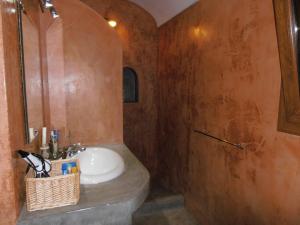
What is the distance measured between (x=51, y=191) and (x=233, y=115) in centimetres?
144

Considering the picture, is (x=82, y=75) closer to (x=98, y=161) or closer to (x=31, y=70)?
(x=31, y=70)

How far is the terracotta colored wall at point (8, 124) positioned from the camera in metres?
Answer: 0.88

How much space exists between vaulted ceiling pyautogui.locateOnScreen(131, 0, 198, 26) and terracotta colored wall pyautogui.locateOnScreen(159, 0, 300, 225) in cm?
10

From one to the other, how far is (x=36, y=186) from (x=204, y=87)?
1734 mm

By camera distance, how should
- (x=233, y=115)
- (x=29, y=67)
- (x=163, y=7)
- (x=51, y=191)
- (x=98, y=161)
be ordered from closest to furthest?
(x=51, y=191)
(x=29, y=67)
(x=233, y=115)
(x=98, y=161)
(x=163, y=7)

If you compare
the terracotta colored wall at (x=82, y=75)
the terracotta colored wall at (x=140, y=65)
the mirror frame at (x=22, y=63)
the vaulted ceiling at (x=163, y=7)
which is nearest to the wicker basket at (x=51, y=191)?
the mirror frame at (x=22, y=63)

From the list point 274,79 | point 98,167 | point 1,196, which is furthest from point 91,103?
point 274,79

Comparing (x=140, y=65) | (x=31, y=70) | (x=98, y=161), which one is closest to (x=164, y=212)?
(x=98, y=161)

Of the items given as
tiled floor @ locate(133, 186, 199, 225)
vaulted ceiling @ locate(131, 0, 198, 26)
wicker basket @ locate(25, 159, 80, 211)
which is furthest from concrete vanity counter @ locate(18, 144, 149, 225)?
vaulted ceiling @ locate(131, 0, 198, 26)

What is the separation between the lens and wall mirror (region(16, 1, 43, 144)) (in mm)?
1166

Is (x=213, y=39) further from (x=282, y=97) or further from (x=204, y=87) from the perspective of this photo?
(x=282, y=97)

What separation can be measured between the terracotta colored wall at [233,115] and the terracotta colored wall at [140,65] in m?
0.61

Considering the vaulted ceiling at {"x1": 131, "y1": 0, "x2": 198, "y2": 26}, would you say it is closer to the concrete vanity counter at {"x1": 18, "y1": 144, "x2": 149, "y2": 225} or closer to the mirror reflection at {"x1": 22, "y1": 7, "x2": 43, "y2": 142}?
the mirror reflection at {"x1": 22, "y1": 7, "x2": 43, "y2": 142}

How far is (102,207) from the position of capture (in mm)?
1074
